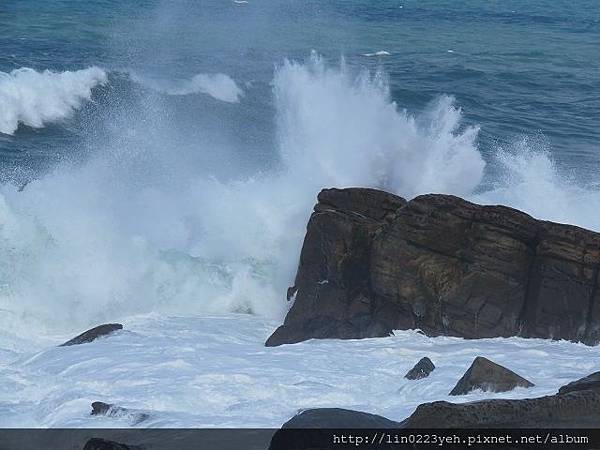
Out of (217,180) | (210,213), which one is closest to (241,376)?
(210,213)

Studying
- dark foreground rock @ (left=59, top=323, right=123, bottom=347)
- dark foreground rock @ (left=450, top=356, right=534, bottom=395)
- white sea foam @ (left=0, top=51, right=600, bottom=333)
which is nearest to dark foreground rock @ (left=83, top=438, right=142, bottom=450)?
dark foreground rock @ (left=450, top=356, right=534, bottom=395)

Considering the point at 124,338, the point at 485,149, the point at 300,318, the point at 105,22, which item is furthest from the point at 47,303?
the point at 105,22

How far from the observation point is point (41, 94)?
32.7 meters

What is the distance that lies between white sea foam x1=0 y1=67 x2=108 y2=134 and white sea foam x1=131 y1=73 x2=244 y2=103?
1.52 metres

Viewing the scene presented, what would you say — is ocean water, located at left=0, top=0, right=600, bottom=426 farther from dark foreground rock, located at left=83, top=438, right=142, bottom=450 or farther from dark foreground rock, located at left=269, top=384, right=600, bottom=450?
dark foreground rock, located at left=83, top=438, right=142, bottom=450

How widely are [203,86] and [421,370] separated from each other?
2279 cm

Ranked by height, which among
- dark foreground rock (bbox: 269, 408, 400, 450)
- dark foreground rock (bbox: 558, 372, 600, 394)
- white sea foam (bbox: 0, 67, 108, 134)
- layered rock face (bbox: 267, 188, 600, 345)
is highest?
white sea foam (bbox: 0, 67, 108, 134)

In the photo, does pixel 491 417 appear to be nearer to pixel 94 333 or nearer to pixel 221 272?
pixel 94 333

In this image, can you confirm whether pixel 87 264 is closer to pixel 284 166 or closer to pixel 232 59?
pixel 284 166

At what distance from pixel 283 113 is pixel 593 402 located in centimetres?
1490

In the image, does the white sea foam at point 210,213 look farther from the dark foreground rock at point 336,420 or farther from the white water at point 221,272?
the dark foreground rock at point 336,420

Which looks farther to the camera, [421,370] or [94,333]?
[94,333]

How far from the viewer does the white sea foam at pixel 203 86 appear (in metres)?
35.2

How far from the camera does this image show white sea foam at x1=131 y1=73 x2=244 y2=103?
35219 millimetres
